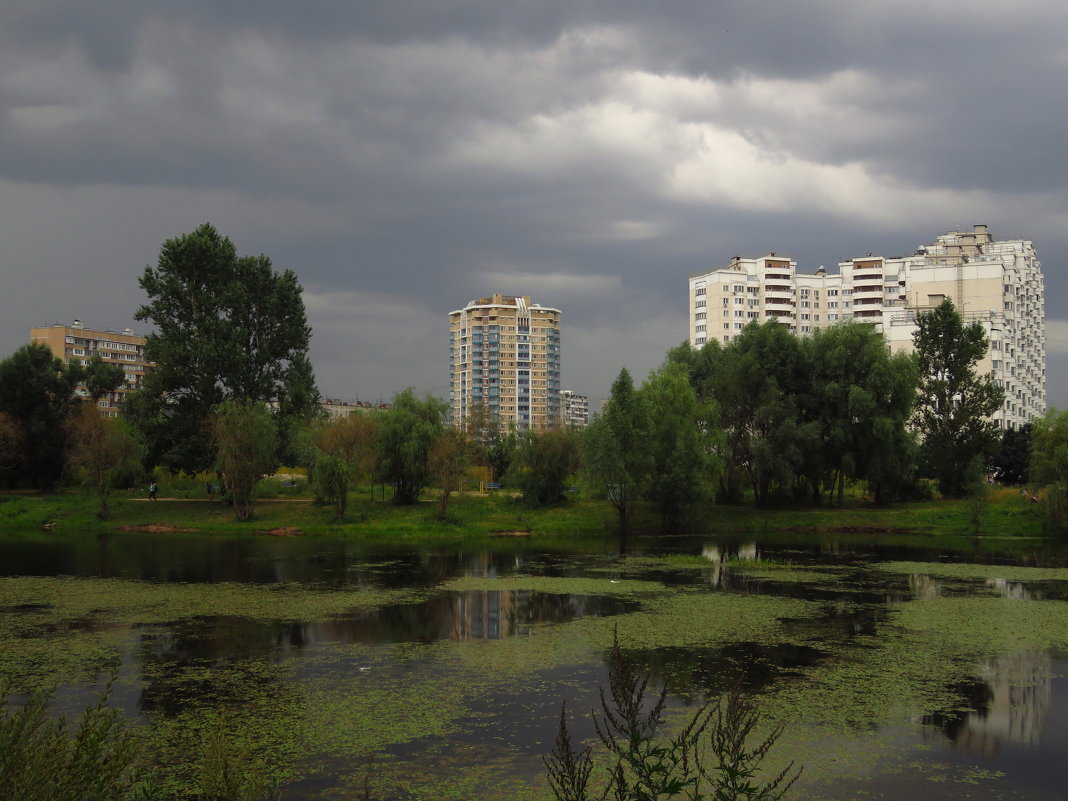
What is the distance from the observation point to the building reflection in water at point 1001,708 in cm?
1123

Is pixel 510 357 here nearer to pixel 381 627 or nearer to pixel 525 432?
pixel 525 432

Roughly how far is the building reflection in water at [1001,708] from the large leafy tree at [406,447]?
36.8 m

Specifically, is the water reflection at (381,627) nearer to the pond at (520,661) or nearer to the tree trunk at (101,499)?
the pond at (520,661)

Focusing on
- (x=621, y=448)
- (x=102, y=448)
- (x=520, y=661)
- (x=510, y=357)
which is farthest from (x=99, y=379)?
(x=510, y=357)

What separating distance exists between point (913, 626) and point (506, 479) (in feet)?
116

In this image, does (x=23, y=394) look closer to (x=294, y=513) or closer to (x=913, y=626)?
(x=294, y=513)

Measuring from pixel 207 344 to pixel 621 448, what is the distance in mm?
24073

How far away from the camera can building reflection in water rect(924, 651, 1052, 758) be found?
36.8 feet

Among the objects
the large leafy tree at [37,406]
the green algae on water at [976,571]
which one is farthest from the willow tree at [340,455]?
the green algae on water at [976,571]

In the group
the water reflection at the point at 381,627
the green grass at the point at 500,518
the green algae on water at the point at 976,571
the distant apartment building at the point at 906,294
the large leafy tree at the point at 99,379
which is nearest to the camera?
the water reflection at the point at 381,627

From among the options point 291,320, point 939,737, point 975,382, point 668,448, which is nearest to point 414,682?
point 939,737

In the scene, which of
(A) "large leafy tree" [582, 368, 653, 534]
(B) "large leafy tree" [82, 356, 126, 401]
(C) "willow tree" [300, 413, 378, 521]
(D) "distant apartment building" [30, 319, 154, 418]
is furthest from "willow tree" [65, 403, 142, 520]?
(D) "distant apartment building" [30, 319, 154, 418]

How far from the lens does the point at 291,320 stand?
181 feet

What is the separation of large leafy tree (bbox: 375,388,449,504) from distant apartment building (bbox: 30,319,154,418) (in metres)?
85.2
